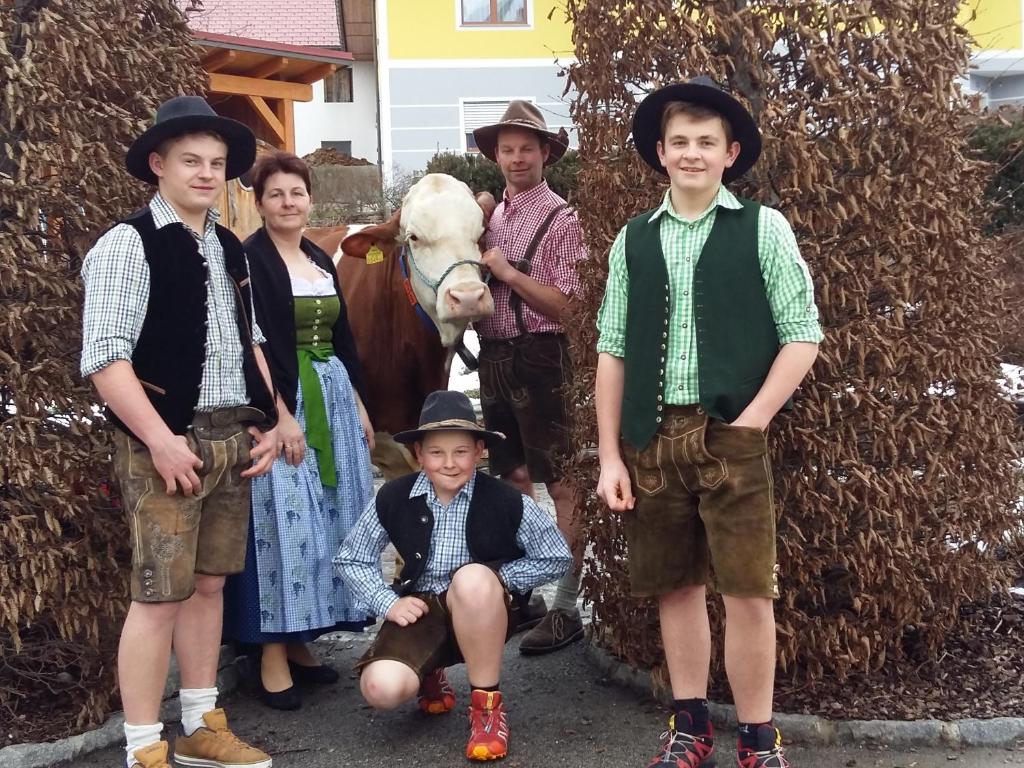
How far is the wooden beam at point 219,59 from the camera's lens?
14125mm

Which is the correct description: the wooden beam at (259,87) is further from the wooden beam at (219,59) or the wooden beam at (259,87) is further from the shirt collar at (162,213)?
the shirt collar at (162,213)

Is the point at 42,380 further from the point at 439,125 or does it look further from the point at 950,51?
the point at 439,125

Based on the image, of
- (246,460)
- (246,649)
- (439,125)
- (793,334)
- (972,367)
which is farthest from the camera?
(439,125)

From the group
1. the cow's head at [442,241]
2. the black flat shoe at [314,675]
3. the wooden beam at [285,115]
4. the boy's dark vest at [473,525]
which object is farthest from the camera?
the wooden beam at [285,115]

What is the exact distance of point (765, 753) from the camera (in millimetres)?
3193

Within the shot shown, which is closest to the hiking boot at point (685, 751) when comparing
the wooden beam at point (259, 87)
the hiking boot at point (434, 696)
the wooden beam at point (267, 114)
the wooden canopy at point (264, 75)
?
the hiking boot at point (434, 696)

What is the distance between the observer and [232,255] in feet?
11.8

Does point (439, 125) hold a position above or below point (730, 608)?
above

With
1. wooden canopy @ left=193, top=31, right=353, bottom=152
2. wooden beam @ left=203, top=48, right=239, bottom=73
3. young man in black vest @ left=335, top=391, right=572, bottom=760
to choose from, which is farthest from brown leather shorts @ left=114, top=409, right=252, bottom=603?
wooden beam @ left=203, top=48, right=239, bottom=73

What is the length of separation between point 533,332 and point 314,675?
163 cm

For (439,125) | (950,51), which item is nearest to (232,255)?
(950,51)

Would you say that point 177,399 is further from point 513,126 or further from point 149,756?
point 513,126

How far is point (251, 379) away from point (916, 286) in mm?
2130

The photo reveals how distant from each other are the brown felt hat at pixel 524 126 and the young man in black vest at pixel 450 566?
1.47 metres
